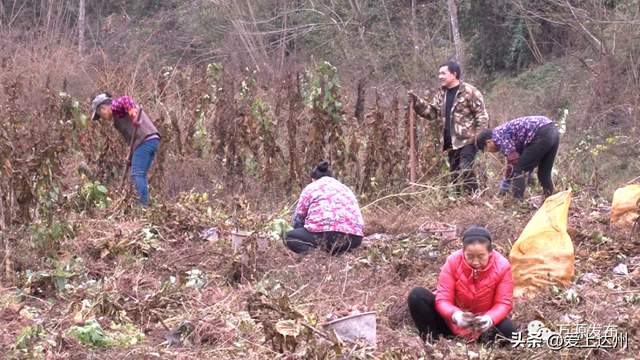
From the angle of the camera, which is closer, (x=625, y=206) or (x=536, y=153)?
(x=625, y=206)

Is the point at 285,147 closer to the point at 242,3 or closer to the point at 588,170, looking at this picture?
the point at 588,170

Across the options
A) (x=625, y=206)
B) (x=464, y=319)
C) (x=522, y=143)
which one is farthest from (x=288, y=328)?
(x=522, y=143)

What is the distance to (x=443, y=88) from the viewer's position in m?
8.10

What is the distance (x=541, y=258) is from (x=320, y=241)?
5.07ft

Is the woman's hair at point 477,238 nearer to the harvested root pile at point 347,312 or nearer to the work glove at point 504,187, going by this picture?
the harvested root pile at point 347,312

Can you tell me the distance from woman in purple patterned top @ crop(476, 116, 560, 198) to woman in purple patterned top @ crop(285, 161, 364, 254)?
5.75ft

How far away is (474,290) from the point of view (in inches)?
179

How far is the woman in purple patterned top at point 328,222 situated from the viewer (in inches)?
242

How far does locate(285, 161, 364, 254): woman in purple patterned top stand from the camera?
20.2ft

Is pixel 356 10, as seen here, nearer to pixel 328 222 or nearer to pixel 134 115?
pixel 134 115

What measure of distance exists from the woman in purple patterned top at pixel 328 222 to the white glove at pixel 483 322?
71.9 inches

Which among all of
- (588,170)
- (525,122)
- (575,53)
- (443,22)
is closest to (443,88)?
(525,122)

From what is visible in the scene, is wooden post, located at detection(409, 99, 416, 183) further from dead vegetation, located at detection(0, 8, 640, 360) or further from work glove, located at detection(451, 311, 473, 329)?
work glove, located at detection(451, 311, 473, 329)

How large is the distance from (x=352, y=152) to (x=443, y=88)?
1128 millimetres
